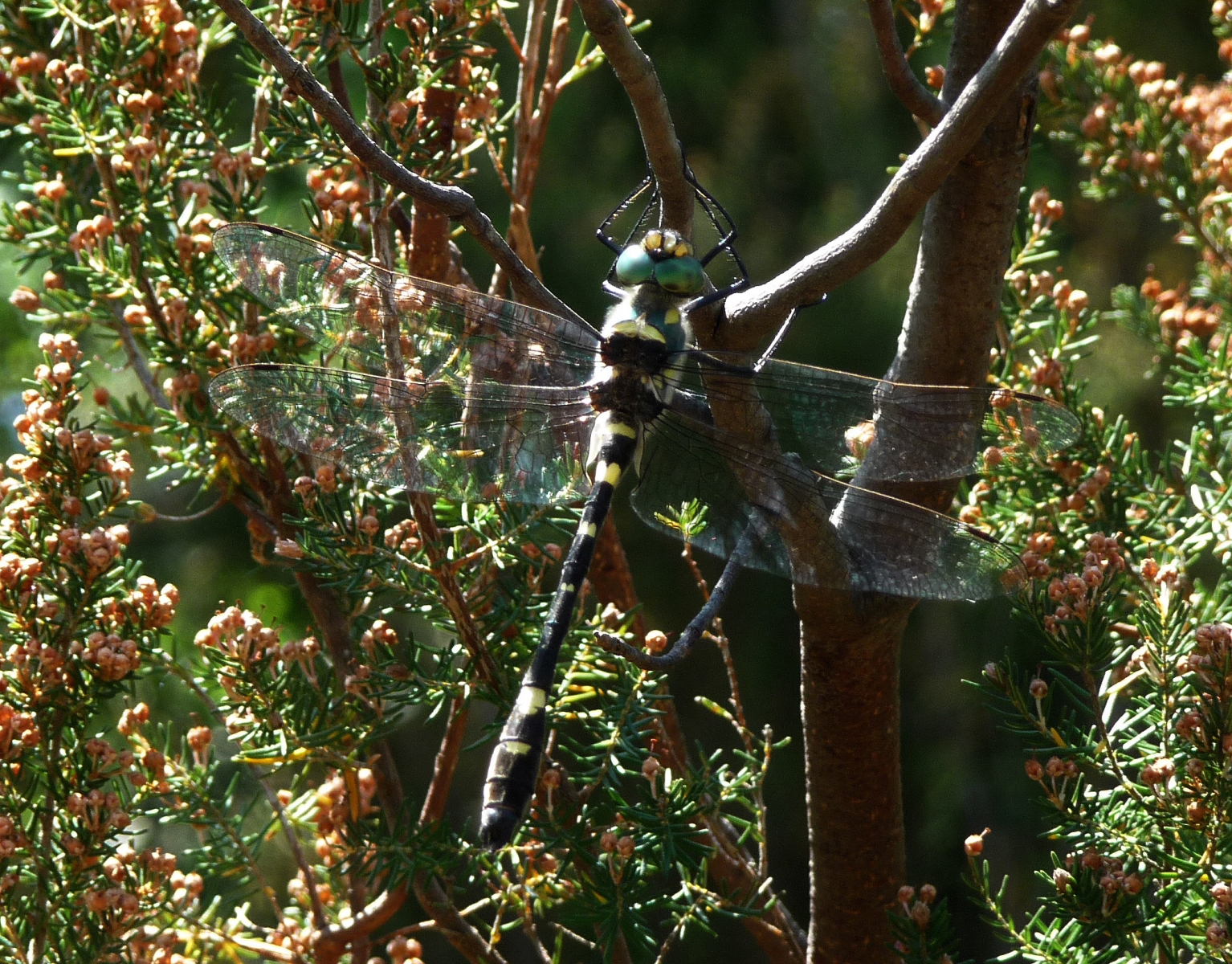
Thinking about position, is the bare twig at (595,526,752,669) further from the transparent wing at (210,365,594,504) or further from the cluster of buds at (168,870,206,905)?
the cluster of buds at (168,870,206,905)

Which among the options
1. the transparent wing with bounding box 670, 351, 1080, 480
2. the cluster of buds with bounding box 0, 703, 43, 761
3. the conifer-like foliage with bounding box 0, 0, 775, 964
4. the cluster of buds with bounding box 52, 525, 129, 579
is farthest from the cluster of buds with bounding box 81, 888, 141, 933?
the transparent wing with bounding box 670, 351, 1080, 480

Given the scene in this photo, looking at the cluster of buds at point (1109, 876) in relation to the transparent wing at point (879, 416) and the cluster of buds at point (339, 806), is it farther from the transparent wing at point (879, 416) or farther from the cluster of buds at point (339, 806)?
the cluster of buds at point (339, 806)

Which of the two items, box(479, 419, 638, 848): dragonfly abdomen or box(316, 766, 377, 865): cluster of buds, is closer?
box(479, 419, 638, 848): dragonfly abdomen

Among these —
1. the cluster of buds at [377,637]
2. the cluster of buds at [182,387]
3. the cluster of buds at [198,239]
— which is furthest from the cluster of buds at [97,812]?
the cluster of buds at [198,239]

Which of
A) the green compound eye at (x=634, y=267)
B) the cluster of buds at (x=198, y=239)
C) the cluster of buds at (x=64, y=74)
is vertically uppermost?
the cluster of buds at (x=64, y=74)

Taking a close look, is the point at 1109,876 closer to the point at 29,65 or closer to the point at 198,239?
the point at 198,239

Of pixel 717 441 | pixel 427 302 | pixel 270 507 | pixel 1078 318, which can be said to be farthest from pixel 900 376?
pixel 270 507
